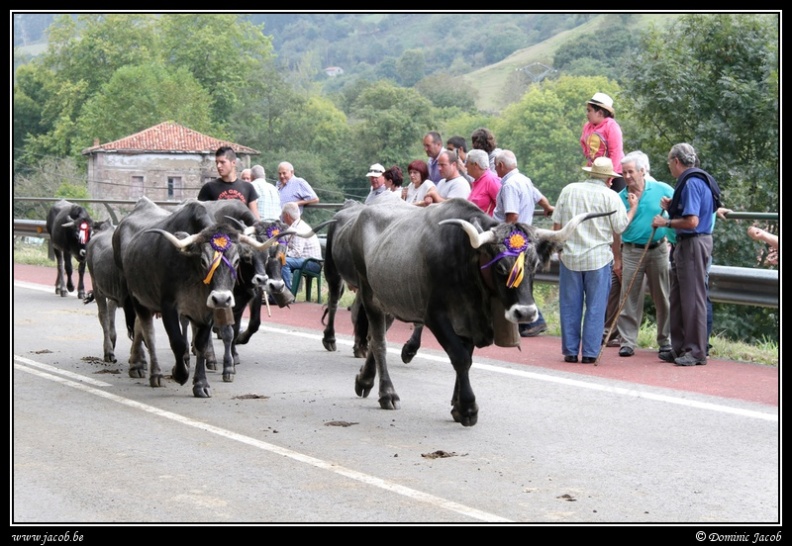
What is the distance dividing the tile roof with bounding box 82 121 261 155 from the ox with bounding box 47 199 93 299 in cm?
7887

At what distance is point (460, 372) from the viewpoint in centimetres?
949

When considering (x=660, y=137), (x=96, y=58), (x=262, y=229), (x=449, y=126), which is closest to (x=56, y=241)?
(x=262, y=229)

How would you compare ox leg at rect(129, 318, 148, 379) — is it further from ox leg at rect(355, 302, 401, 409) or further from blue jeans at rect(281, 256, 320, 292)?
blue jeans at rect(281, 256, 320, 292)

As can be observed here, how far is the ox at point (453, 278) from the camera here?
365 inches

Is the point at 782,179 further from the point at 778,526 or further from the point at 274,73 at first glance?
the point at 274,73

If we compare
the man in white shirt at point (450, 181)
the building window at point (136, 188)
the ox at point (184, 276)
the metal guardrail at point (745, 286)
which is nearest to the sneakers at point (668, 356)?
the metal guardrail at point (745, 286)

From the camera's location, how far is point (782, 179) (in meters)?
10.7

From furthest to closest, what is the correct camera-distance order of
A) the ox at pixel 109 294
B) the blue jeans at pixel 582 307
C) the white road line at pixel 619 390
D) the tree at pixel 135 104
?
the tree at pixel 135 104 → the blue jeans at pixel 582 307 → the ox at pixel 109 294 → the white road line at pixel 619 390

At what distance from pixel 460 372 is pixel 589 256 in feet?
12.6

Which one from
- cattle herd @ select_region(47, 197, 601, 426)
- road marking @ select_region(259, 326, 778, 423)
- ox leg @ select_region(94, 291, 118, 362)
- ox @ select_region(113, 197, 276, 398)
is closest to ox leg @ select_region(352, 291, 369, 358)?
cattle herd @ select_region(47, 197, 601, 426)

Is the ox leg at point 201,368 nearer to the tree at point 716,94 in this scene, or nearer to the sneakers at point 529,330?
the sneakers at point 529,330

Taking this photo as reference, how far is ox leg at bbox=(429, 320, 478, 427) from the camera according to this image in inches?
374

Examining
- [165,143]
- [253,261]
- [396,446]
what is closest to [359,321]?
[253,261]

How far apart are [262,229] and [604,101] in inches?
178
